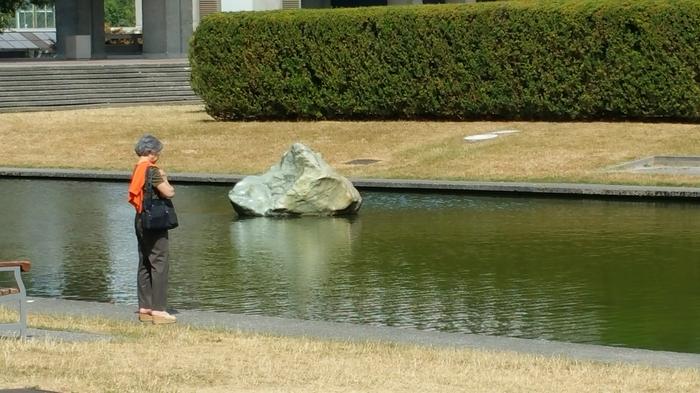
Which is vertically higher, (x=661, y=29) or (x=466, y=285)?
(x=661, y=29)

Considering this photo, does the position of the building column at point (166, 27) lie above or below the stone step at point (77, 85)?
above

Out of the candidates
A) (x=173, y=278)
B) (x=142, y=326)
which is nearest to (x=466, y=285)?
(x=173, y=278)

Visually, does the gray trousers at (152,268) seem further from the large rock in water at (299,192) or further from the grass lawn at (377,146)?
the grass lawn at (377,146)

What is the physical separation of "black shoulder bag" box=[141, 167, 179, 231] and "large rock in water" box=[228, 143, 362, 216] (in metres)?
9.12

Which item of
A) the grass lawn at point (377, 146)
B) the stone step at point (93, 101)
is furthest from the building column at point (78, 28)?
the grass lawn at point (377, 146)

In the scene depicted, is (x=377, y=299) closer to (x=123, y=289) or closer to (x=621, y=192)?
(x=123, y=289)

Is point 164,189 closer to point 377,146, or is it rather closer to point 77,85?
point 377,146

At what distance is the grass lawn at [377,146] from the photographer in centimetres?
2870

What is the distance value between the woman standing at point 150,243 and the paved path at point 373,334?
0.21 metres

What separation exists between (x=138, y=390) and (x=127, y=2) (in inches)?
6145

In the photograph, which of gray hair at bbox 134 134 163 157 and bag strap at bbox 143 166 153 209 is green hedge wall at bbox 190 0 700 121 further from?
bag strap at bbox 143 166 153 209

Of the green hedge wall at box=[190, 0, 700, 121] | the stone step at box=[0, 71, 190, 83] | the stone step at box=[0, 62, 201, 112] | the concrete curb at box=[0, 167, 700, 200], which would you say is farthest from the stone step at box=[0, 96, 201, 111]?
the concrete curb at box=[0, 167, 700, 200]

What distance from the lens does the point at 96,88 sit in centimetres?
4591

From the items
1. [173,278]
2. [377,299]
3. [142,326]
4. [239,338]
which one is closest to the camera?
[239,338]
